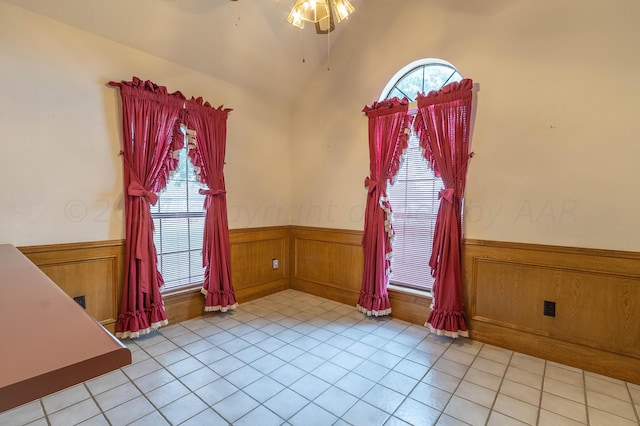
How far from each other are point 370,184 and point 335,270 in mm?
1239

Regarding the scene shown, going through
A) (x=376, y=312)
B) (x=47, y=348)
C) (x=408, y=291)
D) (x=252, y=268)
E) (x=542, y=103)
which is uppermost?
(x=542, y=103)

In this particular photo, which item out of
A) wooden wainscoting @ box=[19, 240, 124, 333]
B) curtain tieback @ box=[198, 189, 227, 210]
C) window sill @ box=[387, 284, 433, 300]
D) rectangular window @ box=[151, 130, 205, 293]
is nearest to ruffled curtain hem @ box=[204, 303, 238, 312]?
rectangular window @ box=[151, 130, 205, 293]

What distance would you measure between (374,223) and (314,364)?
1.56m

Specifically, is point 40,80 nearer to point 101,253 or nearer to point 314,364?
point 101,253

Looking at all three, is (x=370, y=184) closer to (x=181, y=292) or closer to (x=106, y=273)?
(x=181, y=292)

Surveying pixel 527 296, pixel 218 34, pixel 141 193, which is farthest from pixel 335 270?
pixel 218 34

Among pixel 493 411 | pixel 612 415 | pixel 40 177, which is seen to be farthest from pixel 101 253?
pixel 612 415

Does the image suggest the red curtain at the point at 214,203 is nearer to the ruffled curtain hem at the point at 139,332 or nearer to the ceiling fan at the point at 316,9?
the ruffled curtain hem at the point at 139,332

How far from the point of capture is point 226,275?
3.48 metres

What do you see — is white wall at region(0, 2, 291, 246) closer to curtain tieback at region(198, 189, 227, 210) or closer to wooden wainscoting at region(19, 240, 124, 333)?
wooden wainscoting at region(19, 240, 124, 333)

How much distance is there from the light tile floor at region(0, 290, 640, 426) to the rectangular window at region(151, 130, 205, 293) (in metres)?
0.59

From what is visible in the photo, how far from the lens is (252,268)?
3986 millimetres

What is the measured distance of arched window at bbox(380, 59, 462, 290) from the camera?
3.17 meters

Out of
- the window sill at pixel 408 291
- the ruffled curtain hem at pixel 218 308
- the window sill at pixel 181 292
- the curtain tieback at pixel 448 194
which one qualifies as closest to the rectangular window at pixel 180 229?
the window sill at pixel 181 292
